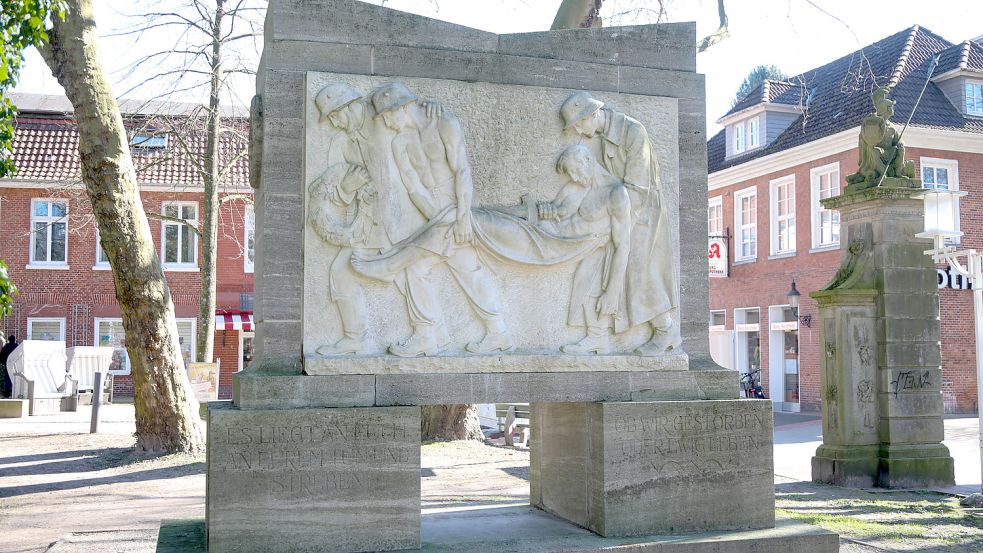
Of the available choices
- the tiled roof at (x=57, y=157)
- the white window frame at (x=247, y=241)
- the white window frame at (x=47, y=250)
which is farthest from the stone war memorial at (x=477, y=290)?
the white window frame at (x=47, y=250)

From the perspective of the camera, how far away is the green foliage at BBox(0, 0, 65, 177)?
362 inches

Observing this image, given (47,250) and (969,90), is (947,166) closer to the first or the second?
(969,90)

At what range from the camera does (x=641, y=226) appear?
21.9 ft

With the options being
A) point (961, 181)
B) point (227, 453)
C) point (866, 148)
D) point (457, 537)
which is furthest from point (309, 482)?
point (961, 181)

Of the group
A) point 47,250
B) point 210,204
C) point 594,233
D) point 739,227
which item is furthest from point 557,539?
point 47,250

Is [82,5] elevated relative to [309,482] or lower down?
elevated

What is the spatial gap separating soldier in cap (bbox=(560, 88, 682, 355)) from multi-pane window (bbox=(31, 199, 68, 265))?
28822 mm

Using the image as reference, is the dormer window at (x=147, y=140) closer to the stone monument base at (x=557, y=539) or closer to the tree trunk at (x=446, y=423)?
the tree trunk at (x=446, y=423)

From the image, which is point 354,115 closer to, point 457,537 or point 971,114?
point 457,537

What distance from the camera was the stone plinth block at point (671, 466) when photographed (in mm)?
6309

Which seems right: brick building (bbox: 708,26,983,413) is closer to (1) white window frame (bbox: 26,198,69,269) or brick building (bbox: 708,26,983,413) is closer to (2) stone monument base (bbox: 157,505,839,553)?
(2) stone monument base (bbox: 157,505,839,553)

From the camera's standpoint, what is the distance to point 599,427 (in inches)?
251

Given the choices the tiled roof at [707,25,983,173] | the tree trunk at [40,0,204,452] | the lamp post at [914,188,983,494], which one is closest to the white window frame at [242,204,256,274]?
the tree trunk at [40,0,204,452]

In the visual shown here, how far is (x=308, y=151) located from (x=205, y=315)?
16902mm
